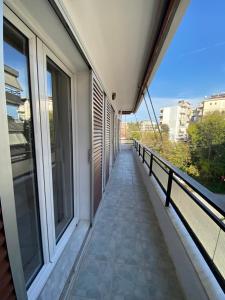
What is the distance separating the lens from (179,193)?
162 centimetres

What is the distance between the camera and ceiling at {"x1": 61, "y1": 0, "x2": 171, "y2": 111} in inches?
43.8

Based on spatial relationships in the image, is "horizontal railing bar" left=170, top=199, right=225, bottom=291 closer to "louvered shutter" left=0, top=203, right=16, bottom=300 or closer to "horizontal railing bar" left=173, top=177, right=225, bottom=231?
"horizontal railing bar" left=173, top=177, right=225, bottom=231

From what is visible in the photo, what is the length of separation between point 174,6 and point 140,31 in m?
0.48

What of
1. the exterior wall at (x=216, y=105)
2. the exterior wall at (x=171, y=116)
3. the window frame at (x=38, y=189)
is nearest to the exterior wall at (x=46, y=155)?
the window frame at (x=38, y=189)

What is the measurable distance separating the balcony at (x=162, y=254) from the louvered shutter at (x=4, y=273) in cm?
76

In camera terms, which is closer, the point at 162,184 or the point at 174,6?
the point at 174,6

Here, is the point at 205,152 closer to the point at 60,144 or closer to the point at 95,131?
the point at 95,131

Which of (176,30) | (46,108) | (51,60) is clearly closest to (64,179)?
(46,108)

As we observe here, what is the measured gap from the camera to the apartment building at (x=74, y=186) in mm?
818

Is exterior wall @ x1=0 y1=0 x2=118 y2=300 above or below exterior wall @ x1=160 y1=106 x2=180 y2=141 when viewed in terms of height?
below

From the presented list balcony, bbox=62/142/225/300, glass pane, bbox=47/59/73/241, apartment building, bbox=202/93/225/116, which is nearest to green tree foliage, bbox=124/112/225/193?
apartment building, bbox=202/93/225/116

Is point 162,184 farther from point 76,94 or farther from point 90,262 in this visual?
point 76,94

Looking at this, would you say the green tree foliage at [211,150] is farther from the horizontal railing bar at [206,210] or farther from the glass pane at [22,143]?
the glass pane at [22,143]

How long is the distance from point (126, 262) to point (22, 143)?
1.42 meters
